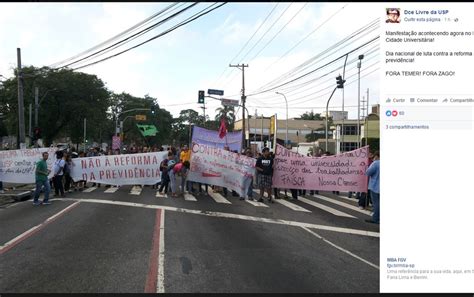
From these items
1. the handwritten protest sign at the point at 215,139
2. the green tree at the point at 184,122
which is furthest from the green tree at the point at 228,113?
the handwritten protest sign at the point at 215,139

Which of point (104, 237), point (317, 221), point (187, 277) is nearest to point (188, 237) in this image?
point (104, 237)

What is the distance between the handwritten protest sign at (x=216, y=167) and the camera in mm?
16141

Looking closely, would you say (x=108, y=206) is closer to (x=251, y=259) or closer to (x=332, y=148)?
(x=251, y=259)

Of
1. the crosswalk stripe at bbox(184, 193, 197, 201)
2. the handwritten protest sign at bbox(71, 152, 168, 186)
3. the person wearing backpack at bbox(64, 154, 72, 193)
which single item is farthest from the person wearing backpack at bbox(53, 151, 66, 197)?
the crosswalk stripe at bbox(184, 193, 197, 201)

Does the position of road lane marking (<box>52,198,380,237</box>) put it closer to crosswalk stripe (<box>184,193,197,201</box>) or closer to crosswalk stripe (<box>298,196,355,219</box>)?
crosswalk stripe (<box>184,193,197,201</box>)

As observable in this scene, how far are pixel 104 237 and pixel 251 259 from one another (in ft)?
10.1

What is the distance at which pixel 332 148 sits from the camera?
82.6 meters

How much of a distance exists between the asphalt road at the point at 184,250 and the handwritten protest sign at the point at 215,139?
7.33 m

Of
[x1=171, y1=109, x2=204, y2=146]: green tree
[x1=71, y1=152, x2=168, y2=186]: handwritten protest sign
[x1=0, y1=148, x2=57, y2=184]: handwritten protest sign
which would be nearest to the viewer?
[x1=71, y1=152, x2=168, y2=186]: handwritten protest sign

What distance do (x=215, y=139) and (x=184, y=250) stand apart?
1311 centimetres

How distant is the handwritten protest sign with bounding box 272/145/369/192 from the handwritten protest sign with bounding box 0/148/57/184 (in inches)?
371

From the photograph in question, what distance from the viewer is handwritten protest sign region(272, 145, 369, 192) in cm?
1440

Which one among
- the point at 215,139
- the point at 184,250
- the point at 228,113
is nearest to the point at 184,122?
the point at 228,113

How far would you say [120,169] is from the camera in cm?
1806
